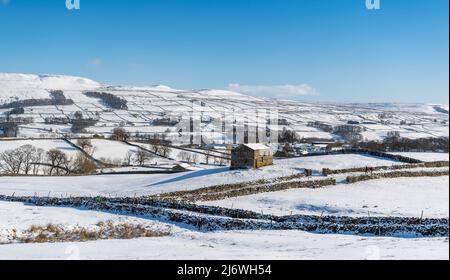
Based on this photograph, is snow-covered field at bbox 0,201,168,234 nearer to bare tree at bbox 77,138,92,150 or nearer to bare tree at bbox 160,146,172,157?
bare tree at bbox 77,138,92,150

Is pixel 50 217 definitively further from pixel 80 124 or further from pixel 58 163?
pixel 80 124

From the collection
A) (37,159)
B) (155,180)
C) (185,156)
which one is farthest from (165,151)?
(155,180)

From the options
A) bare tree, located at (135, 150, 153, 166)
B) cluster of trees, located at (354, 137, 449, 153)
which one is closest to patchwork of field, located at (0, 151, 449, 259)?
bare tree, located at (135, 150, 153, 166)

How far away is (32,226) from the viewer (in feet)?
73.4

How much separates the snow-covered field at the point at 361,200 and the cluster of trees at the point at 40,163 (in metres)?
42.7

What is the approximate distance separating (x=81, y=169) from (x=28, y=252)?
59.6 m

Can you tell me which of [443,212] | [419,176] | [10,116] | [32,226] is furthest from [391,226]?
[10,116]

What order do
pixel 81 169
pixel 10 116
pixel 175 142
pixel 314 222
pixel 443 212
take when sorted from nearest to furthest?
pixel 314 222, pixel 443 212, pixel 81 169, pixel 175 142, pixel 10 116

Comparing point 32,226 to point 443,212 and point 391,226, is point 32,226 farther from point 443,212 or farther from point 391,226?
point 443,212

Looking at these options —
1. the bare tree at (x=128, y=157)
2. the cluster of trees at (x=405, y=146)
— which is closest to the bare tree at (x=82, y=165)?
the bare tree at (x=128, y=157)

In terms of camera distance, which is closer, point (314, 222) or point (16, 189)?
point (314, 222)

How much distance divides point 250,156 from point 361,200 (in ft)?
51.5

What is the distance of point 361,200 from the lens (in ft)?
121
